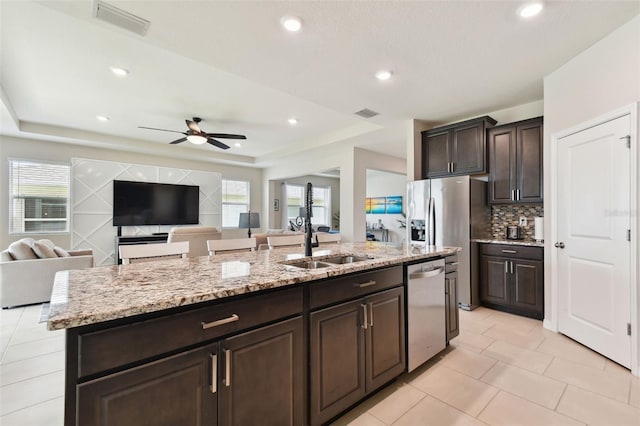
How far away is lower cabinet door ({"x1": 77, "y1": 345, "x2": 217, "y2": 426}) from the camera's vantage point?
0.97m

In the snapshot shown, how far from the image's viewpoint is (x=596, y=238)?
8.54 feet

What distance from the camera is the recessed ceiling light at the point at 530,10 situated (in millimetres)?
2027

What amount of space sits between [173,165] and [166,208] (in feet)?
3.66

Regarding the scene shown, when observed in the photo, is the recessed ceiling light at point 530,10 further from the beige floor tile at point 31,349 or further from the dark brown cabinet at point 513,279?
the beige floor tile at point 31,349

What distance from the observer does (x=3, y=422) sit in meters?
1.74

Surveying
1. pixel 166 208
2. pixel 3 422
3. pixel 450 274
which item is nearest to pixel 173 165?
pixel 166 208

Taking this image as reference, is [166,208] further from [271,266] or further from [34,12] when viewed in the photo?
[271,266]

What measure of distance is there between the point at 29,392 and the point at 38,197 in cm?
503

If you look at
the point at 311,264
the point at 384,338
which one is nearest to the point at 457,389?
the point at 384,338

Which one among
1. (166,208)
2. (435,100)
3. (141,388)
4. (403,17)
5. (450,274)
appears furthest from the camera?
(166,208)

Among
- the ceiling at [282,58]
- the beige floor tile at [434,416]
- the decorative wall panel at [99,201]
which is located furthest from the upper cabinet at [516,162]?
the decorative wall panel at [99,201]

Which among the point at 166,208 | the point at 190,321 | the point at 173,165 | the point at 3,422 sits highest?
the point at 173,165

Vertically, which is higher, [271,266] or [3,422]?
[271,266]

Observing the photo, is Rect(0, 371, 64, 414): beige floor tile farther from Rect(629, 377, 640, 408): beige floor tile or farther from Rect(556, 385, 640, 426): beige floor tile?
Rect(629, 377, 640, 408): beige floor tile
